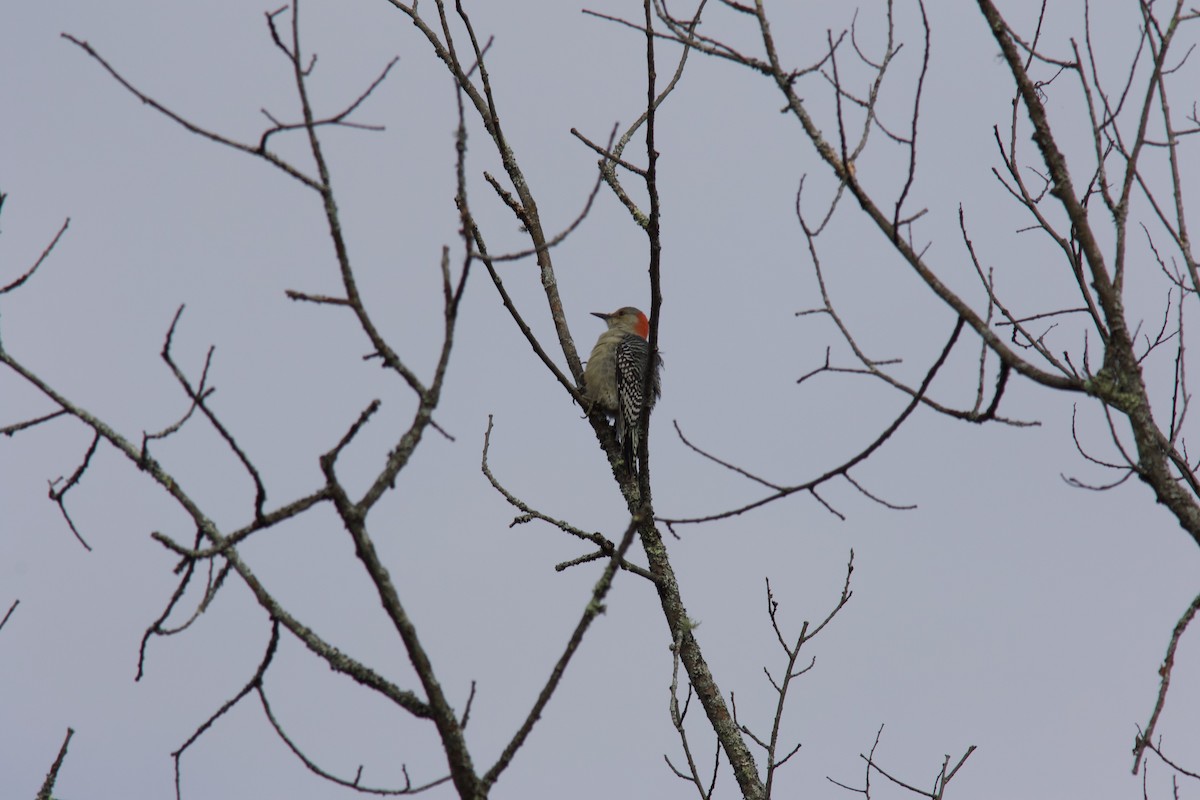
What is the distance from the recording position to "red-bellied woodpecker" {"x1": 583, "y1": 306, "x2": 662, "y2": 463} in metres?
7.01

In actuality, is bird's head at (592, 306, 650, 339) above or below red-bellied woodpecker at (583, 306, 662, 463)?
above

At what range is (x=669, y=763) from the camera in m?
4.95

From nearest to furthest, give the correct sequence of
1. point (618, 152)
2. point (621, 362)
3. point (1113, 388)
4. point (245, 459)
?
point (245, 459)
point (1113, 388)
point (618, 152)
point (621, 362)

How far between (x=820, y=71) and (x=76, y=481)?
9.02 ft

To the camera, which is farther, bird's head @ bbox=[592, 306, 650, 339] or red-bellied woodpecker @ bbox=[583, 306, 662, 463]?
bird's head @ bbox=[592, 306, 650, 339]

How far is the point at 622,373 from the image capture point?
8.34m

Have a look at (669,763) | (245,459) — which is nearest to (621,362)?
(669,763)

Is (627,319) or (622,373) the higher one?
(627,319)

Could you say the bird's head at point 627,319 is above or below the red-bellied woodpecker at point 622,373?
above

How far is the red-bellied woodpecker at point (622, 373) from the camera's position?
701cm

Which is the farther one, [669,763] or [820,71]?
[669,763]

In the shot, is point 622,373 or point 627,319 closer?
point 622,373

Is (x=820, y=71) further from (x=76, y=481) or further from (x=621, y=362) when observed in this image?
(x=621, y=362)

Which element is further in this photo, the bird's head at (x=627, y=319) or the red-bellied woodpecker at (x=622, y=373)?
the bird's head at (x=627, y=319)
